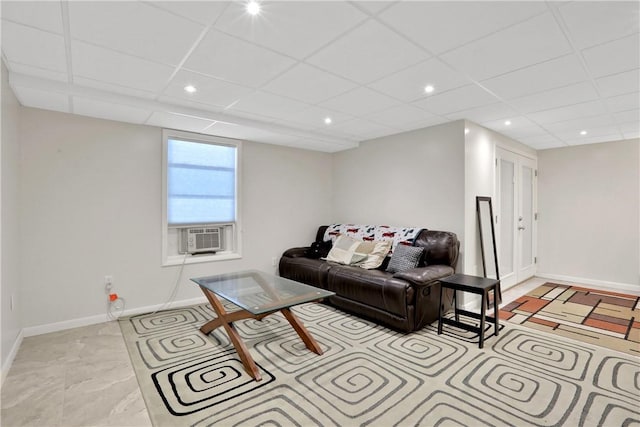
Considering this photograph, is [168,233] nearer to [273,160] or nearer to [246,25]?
[273,160]

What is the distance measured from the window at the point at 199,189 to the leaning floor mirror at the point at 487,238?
10.3ft

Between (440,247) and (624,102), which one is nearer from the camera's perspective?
(624,102)

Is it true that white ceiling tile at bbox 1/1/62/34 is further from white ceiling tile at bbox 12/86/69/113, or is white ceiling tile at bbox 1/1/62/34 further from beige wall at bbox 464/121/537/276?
beige wall at bbox 464/121/537/276

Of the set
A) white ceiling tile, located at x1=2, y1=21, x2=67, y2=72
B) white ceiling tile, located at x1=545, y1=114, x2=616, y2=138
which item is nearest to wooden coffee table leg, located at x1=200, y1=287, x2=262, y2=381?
white ceiling tile, located at x1=2, y1=21, x2=67, y2=72

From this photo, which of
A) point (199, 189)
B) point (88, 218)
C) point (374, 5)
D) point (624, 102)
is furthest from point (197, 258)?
point (624, 102)

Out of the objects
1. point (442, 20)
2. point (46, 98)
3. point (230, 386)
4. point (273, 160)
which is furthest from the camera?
point (273, 160)

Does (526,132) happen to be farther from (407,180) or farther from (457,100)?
(457,100)

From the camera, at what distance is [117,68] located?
233cm

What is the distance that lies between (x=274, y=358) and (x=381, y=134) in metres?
3.14

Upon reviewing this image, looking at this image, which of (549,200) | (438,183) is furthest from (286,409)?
(549,200)

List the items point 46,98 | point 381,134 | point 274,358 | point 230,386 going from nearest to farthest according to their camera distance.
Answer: point 230,386 < point 274,358 < point 46,98 < point 381,134

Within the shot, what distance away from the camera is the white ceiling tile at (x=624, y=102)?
2.89m

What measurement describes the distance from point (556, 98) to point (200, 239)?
4107 mm

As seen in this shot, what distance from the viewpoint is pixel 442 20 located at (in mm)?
1740
